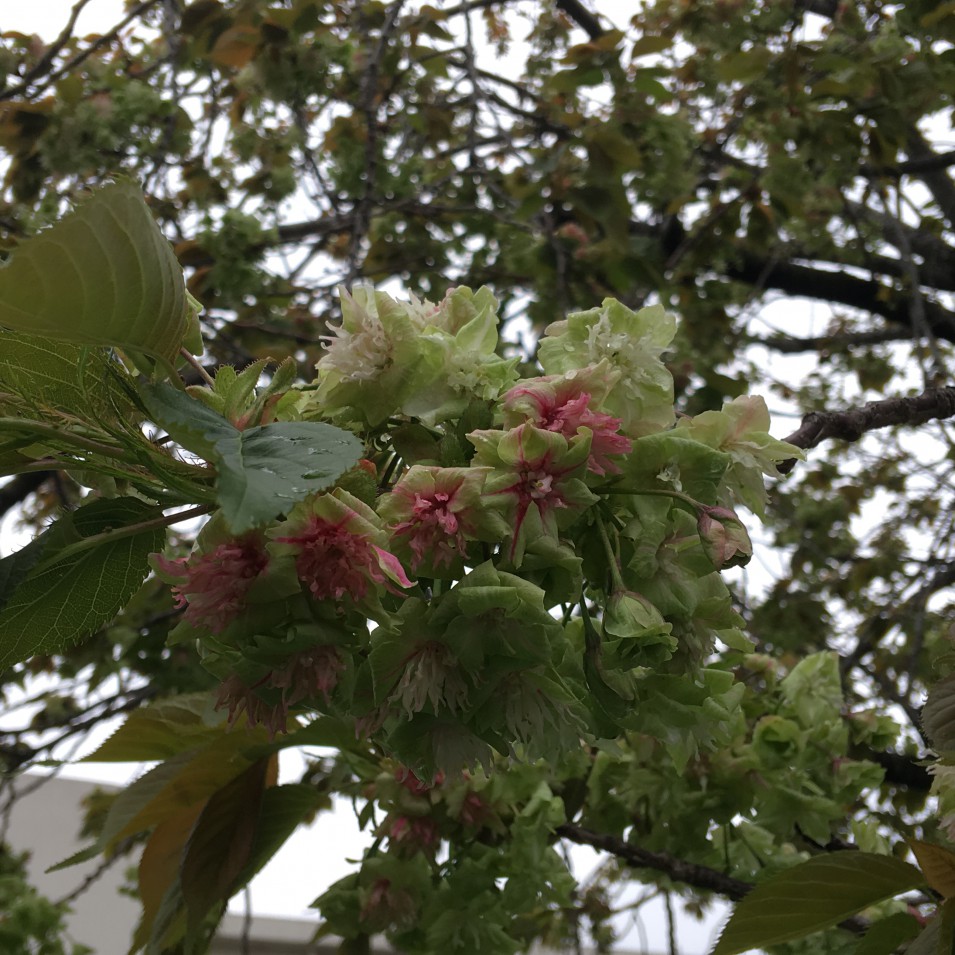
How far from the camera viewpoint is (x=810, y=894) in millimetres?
765

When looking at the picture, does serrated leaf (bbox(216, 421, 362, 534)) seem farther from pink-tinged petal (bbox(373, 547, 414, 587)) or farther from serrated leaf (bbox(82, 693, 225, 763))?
serrated leaf (bbox(82, 693, 225, 763))

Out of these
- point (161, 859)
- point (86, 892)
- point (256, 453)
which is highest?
point (256, 453)

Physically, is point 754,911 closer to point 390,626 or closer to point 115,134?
point 390,626

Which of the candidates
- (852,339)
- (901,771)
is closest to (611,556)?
(901,771)

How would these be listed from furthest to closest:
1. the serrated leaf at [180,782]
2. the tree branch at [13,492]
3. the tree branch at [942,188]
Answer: the tree branch at [942,188] < the tree branch at [13,492] < the serrated leaf at [180,782]

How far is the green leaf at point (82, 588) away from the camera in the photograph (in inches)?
24.3

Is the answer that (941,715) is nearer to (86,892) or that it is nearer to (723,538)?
(723,538)

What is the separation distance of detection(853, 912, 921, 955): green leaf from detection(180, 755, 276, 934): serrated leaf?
0.57 meters

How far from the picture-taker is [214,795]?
1.04 metres

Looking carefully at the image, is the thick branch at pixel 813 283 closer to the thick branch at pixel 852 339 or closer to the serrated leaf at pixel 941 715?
the thick branch at pixel 852 339

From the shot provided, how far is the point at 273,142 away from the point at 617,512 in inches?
114

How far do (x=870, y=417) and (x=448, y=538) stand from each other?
0.49 meters

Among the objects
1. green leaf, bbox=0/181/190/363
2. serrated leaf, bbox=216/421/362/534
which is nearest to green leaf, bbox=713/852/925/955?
serrated leaf, bbox=216/421/362/534

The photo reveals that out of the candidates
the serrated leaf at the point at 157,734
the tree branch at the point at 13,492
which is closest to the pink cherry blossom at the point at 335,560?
the serrated leaf at the point at 157,734
